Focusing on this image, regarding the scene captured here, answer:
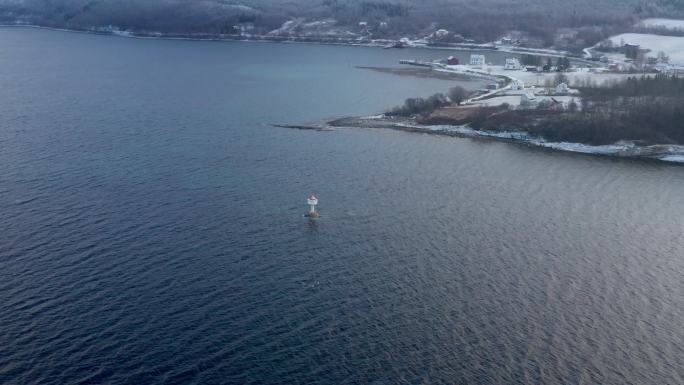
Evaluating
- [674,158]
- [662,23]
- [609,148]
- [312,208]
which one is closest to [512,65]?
[609,148]

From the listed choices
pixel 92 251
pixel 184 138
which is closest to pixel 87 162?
pixel 184 138

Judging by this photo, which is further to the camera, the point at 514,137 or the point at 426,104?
the point at 426,104

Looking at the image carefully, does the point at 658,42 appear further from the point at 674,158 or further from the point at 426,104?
the point at 674,158

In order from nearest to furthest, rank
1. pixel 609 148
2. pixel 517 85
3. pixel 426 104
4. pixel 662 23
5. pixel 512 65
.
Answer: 1. pixel 609 148
2. pixel 426 104
3. pixel 517 85
4. pixel 512 65
5. pixel 662 23

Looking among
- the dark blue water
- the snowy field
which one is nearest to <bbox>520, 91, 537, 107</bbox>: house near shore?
the dark blue water

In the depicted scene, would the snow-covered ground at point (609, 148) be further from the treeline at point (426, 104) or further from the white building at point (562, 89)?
the white building at point (562, 89)

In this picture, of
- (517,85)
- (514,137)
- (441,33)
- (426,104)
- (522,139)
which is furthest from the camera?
(441,33)

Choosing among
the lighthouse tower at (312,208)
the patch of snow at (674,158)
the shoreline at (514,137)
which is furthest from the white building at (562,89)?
the lighthouse tower at (312,208)
